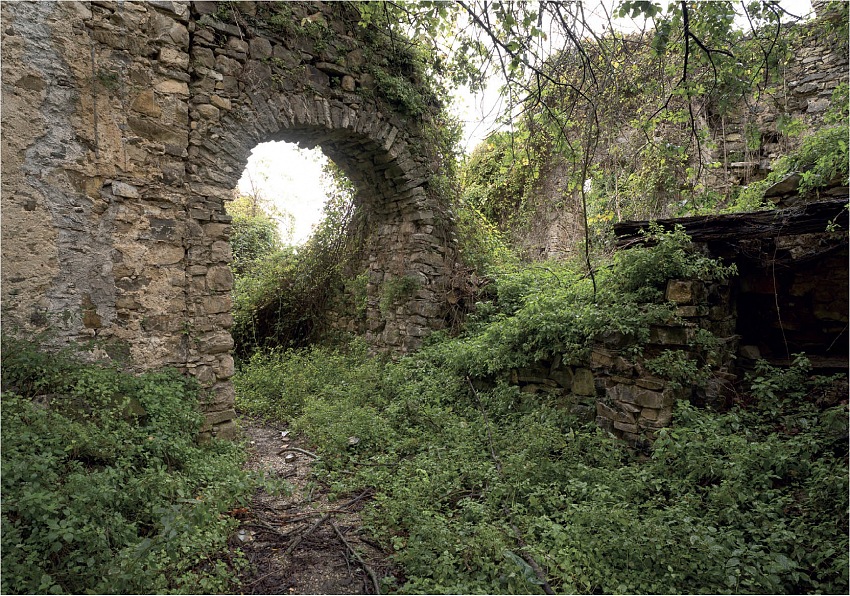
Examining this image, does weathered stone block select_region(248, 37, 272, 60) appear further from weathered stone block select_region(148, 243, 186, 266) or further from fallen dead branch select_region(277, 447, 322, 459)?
fallen dead branch select_region(277, 447, 322, 459)

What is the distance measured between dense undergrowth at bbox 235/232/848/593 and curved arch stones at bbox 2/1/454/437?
6.43ft

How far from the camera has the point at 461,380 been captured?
5230 millimetres

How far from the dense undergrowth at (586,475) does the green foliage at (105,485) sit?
1018 millimetres

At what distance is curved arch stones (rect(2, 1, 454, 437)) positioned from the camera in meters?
3.45

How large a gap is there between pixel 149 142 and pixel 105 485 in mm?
2842

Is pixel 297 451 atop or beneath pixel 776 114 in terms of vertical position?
beneath

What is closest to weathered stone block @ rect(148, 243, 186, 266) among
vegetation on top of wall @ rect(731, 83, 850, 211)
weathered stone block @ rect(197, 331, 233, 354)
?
weathered stone block @ rect(197, 331, 233, 354)

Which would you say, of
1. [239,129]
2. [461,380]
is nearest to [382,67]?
[239,129]

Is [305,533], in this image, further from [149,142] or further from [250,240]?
[250,240]

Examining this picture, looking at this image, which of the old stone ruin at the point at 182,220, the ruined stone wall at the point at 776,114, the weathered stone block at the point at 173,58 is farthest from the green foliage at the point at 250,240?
the ruined stone wall at the point at 776,114

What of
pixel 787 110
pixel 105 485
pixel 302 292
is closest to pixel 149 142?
pixel 105 485

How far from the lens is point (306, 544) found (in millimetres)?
3145

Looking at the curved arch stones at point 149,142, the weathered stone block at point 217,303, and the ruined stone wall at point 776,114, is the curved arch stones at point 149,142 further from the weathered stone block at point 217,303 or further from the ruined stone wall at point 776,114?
the ruined stone wall at point 776,114

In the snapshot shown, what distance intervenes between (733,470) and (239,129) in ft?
16.5
